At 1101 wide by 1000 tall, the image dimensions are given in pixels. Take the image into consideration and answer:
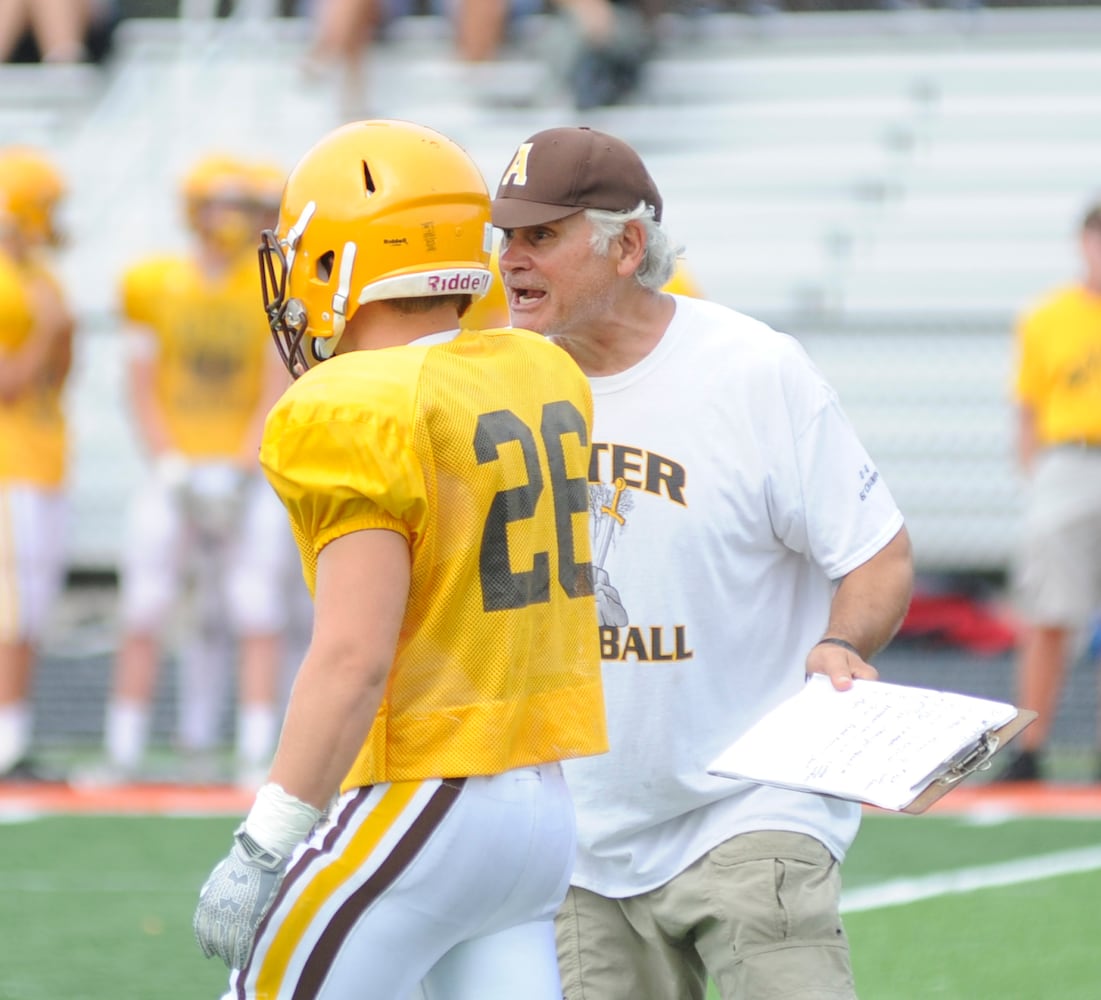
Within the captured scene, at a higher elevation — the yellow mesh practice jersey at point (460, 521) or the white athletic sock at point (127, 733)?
the yellow mesh practice jersey at point (460, 521)

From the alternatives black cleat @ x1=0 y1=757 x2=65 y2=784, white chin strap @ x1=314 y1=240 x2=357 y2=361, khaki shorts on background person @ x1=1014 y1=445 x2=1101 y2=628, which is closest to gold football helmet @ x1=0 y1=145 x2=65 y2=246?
black cleat @ x1=0 y1=757 x2=65 y2=784

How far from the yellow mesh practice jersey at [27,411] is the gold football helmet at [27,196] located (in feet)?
0.44

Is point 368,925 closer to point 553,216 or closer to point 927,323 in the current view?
point 553,216

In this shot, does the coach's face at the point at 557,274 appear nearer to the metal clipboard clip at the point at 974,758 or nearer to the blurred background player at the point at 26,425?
the metal clipboard clip at the point at 974,758

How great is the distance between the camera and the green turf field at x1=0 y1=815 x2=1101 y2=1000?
5.00 metres

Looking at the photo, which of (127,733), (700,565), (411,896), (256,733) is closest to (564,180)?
(700,565)

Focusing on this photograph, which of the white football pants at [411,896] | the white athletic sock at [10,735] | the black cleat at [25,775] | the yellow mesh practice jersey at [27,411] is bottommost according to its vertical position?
the black cleat at [25,775]

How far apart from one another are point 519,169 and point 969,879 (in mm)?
3485

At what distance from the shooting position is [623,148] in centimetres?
329

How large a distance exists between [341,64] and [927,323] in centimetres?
402

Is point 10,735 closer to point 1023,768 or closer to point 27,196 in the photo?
point 27,196

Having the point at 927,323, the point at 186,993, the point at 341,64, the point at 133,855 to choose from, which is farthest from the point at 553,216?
the point at 341,64

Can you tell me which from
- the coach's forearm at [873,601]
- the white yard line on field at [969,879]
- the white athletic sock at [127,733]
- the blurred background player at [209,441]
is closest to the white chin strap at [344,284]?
the coach's forearm at [873,601]

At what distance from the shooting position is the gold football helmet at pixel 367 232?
2658 millimetres
